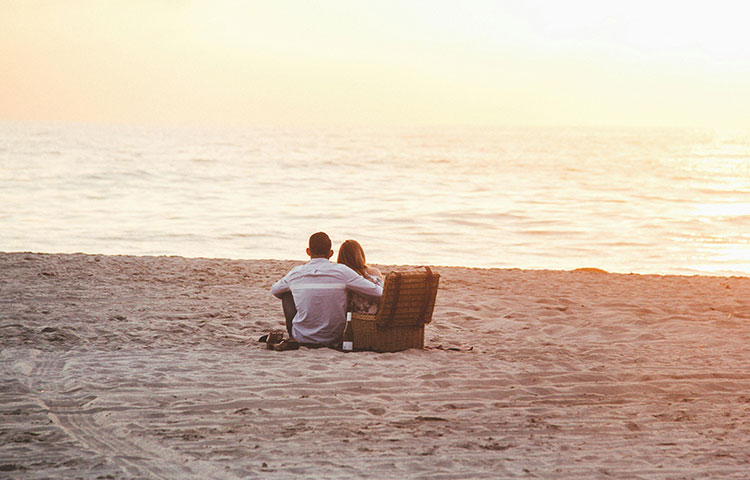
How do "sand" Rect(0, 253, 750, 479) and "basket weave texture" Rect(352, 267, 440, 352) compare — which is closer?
"sand" Rect(0, 253, 750, 479)

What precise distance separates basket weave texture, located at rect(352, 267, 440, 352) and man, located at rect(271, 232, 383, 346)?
200 millimetres

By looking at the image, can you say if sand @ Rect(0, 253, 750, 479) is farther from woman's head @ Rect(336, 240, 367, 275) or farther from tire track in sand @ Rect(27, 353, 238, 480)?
woman's head @ Rect(336, 240, 367, 275)

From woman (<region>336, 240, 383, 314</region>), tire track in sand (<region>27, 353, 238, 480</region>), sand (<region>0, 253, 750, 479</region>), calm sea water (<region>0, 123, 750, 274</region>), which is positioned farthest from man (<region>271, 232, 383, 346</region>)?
calm sea water (<region>0, 123, 750, 274</region>)

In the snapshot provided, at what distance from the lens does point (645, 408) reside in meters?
6.11

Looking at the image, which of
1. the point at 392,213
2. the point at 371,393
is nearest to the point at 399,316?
the point at 371,393

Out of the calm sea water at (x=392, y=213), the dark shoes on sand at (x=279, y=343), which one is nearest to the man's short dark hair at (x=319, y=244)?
the dark shoes on sand at (x=279, y=343)

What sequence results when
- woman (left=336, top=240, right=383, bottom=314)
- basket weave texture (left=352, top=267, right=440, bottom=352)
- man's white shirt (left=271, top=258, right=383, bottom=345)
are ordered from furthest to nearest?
1. woman (left=336, top=240, right=383, bottom=314)
2. man's white shirt (left=271, top=258, right=383, bottom=345)
3. basket weave texture (left=352, top=267, right=440, bottom=352)

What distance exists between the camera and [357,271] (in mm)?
7730

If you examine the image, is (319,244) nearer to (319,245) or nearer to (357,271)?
(319,245)

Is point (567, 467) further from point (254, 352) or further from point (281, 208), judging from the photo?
point (281, 208)

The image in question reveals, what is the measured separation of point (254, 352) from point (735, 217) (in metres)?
26.2

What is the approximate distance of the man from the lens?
7.50m

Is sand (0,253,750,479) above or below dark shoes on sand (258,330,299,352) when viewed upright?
below

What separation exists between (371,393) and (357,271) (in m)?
1.74
